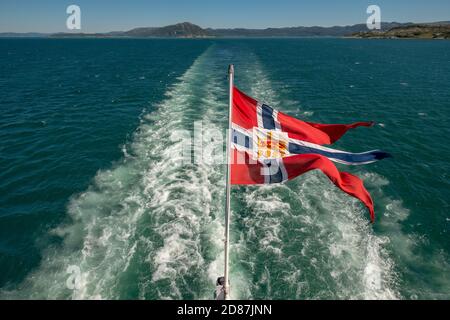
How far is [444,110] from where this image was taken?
4000cm

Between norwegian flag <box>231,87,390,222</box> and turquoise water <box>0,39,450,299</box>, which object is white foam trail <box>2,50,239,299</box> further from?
norwegian flag <box>231,87,390,222</box>

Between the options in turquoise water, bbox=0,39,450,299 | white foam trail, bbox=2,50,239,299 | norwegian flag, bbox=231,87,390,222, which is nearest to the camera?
norwegian flag, bbox=231,87,390,222

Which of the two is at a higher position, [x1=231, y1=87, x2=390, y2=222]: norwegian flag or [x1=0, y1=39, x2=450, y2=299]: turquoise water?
[x1=231, y1=87, x2=390, y2=222]: norwegian flag

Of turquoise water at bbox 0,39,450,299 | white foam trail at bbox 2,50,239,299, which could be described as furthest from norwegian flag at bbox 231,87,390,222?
white foam trail at bbox 2,50,239,299

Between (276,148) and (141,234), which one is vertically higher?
(276,148)

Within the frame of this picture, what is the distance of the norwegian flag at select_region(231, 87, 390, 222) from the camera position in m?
10.6

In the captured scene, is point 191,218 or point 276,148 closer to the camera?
point 276,148

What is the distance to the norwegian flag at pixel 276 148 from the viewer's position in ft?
34.9

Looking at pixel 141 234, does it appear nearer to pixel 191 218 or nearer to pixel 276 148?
pixel 191 218

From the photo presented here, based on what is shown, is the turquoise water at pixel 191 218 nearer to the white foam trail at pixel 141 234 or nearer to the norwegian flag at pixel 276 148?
the white foam trail at pixel 141 234

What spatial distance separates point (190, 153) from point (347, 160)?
56.5 ft

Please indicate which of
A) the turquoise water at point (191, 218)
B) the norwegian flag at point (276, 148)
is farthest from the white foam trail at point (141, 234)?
the norwegian flag at point (276, 148)

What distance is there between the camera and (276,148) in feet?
37.1

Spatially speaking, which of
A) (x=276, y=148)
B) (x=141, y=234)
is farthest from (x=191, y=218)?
(x=276, y=148)
